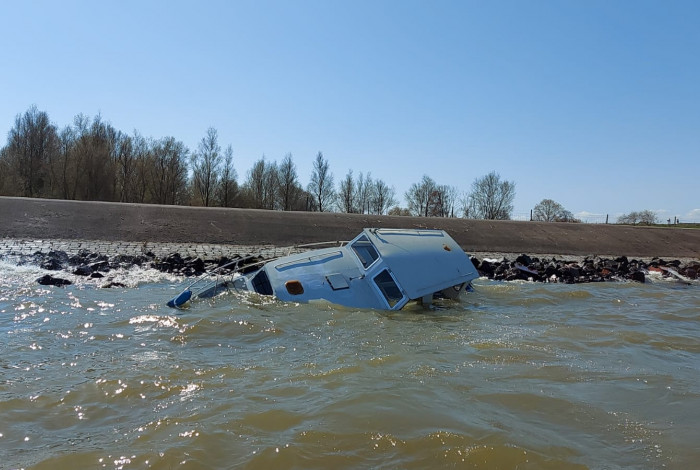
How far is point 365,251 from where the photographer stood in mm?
11688

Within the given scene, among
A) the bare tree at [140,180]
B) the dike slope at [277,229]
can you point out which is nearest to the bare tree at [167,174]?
the bare tree at [140,180]

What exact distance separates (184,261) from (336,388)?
14726 millimetres

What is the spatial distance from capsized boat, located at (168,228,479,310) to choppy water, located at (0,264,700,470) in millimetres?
393

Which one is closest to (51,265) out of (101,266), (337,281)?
(101,266)

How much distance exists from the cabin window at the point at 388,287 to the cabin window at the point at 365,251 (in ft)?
1.30

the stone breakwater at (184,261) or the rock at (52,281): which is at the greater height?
the stone breakwater at (184,261)

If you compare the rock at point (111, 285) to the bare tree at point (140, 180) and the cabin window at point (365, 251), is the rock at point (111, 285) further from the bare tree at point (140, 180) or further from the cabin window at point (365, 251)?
the bare tree at point (140, 180)

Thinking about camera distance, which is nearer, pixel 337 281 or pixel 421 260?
pixel 337 281

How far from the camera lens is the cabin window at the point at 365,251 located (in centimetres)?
1134

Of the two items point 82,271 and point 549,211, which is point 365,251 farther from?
point 549,211

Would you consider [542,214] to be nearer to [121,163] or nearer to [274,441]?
[121,163]

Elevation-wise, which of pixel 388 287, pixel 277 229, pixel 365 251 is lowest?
pixel 388 287

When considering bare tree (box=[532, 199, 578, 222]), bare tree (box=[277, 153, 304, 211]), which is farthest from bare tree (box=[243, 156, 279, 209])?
bare tree (box=[532, 199, 578, 222])

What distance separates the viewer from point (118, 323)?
967 centimetres
